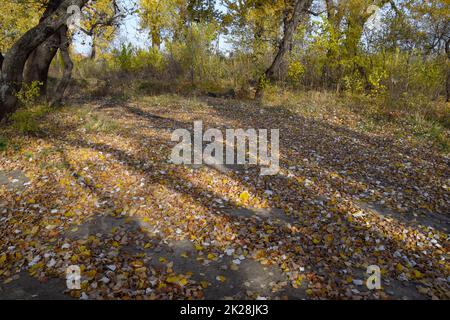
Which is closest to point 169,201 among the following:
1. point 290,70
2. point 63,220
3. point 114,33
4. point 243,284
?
point 63,220

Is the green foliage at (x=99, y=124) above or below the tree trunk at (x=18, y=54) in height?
→ below

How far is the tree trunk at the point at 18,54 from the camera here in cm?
878

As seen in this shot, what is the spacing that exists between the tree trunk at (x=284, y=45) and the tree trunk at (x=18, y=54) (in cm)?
844

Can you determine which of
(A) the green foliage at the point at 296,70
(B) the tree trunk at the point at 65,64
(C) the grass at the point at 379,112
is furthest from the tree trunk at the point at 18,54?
(A) the green foliage at the point at 296,70

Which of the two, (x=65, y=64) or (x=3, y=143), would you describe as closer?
(x=3, y=143)

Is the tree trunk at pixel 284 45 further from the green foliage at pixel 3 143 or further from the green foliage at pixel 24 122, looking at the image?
the green foliage at pixel 3 143

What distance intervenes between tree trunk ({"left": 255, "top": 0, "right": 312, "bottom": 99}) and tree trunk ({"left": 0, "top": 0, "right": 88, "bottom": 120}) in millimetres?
8445

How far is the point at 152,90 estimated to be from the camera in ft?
52.8

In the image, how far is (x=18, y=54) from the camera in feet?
29.0

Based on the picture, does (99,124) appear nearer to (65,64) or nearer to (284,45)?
(65,64)

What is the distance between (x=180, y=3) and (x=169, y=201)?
19888 mm

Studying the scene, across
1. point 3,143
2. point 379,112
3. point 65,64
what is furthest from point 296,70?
point 3,143

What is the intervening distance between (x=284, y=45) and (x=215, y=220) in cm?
1131
